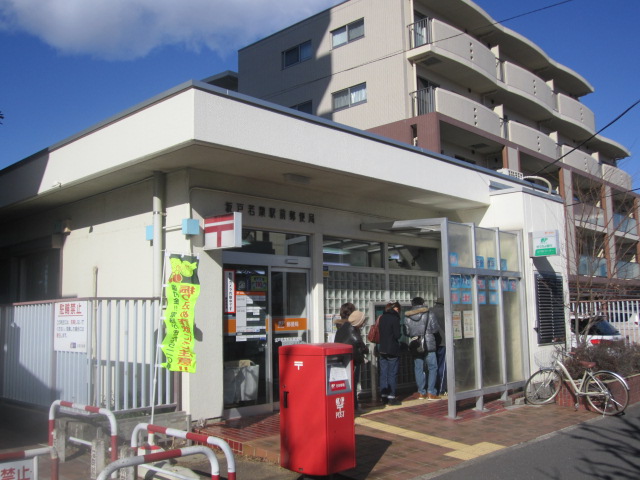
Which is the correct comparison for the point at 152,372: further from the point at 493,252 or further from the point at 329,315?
the point at 493,252

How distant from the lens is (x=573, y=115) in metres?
33.2

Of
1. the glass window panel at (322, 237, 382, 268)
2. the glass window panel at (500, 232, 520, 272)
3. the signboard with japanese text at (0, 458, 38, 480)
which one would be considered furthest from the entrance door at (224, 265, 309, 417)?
the signboard with japanese text at (0, 458, 38, 480)

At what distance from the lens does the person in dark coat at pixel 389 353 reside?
33.3ft

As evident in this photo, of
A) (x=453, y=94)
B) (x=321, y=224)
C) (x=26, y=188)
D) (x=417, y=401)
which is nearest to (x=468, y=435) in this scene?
(x=417, y=401)

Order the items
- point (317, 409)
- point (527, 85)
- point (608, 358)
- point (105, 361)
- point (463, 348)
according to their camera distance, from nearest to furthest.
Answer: point (317, 409) → point (105, 361) → point (463, 348) → point (608, 358) → point (527, 85)

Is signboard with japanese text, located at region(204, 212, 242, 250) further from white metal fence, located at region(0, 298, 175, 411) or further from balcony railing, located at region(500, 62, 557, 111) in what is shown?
balcony railing, located at region(500, 62, 557, 111)

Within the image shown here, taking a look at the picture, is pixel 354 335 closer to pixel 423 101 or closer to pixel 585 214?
pixel 423 101

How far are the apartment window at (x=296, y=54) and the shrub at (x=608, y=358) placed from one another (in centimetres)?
1859

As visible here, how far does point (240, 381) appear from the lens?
9.24 meters

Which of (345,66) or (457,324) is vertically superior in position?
(345,66)

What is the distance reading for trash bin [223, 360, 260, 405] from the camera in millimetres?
9094

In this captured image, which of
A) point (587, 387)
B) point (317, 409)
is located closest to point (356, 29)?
point (587, 387)

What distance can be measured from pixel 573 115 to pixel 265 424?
98.3ft

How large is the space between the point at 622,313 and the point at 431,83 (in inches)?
495
